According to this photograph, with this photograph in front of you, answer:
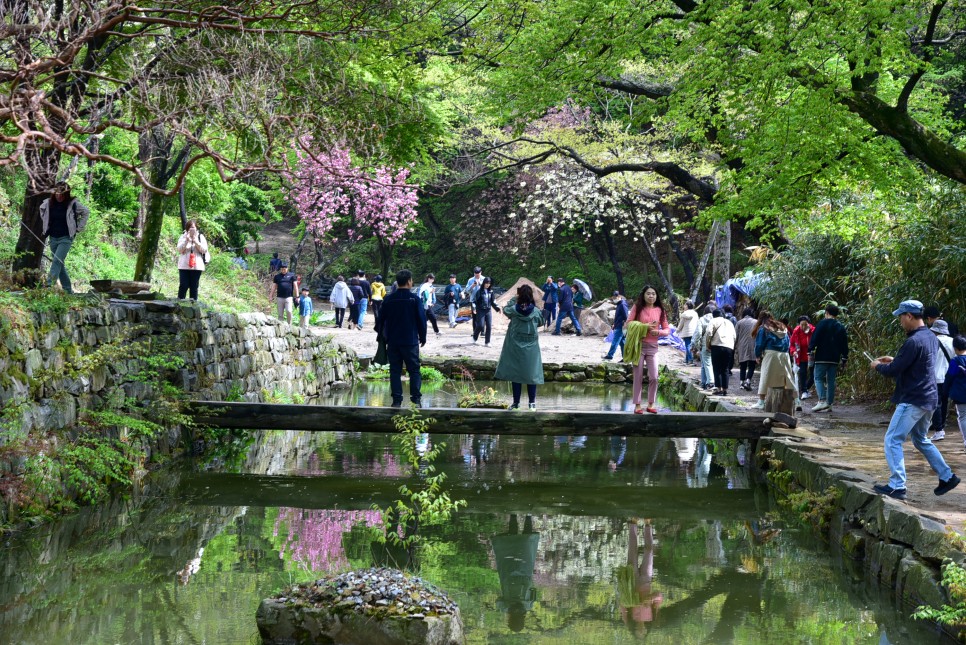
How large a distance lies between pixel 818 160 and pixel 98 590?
9.68m

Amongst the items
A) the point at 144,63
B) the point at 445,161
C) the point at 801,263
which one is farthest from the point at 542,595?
the point at 445,161

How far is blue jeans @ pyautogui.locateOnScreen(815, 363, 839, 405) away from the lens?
13.2 m

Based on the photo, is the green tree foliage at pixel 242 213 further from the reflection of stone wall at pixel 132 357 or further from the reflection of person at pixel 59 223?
the reflection of person at pixel 59 223

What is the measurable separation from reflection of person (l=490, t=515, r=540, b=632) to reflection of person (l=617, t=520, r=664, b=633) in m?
0.63

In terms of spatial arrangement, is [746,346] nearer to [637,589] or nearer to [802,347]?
[802,347]

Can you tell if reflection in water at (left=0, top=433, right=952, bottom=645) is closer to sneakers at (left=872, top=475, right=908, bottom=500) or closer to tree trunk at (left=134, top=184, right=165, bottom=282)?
sneakers at (left=872, top=475, right=908, bottom=500)

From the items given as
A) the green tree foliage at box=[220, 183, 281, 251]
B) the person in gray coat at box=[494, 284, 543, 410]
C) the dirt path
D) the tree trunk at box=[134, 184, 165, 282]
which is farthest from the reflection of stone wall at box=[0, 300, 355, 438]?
the green tree foliage at box=[220, 183, 281, 251]

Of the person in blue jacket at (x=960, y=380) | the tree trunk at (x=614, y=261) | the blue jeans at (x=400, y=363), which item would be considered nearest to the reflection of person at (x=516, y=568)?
the blue jeans at (x=400, y=363)

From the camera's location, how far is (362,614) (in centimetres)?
508

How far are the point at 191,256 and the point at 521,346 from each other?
5896 mm

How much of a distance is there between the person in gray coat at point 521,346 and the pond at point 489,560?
4.57ft

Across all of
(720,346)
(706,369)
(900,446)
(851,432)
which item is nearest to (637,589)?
(900,446)

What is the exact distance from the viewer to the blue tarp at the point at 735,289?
1941 cm

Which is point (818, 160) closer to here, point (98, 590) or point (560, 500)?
point (560, 500)
